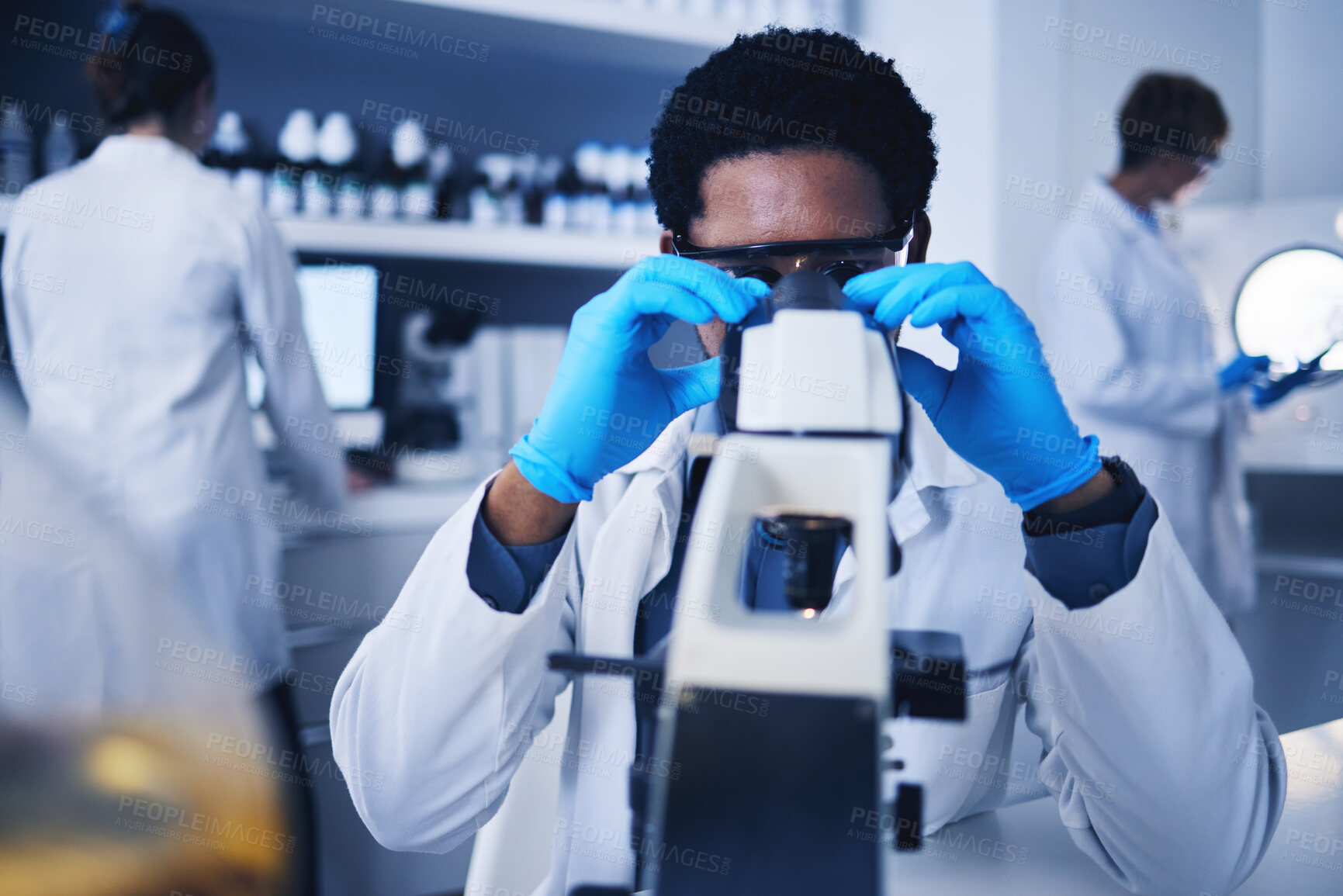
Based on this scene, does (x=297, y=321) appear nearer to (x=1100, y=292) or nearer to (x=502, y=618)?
(x=502, y=618)

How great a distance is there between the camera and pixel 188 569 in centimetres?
173

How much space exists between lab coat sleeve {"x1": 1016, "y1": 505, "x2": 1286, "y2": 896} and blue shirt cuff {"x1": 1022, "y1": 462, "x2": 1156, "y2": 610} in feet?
0.05

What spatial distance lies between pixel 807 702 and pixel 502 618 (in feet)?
1.54

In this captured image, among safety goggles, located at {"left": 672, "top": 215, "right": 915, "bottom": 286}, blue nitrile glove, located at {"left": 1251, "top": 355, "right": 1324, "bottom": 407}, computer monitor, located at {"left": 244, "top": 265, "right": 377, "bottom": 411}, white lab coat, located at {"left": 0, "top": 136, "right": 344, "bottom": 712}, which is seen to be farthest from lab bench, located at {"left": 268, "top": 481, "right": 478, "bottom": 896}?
blue nitrile glove, located at {"left": 1251, "top": 355, "right": 1324, "bottom": 407}

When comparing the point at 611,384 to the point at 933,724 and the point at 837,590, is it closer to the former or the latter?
the point at 837,590

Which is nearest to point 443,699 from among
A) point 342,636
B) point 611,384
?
→ point 611,384

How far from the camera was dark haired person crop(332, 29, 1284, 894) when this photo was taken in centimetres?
75

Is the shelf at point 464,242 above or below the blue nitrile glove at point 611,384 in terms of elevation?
above

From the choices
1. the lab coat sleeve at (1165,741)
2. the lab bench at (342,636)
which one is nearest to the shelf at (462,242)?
the lab bench at (342,636)

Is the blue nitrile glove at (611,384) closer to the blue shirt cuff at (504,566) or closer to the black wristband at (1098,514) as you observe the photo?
the blue shirt cuff at (504,566)

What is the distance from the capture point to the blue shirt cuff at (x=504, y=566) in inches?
31.5

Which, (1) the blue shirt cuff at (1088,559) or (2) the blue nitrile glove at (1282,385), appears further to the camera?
(2) the blue nitrile glove at (1282,385)

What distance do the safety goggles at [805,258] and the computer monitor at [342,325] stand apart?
1763 millimetres

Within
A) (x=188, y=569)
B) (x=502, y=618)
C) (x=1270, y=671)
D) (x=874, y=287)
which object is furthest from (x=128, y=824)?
(x=1270, y=671)
